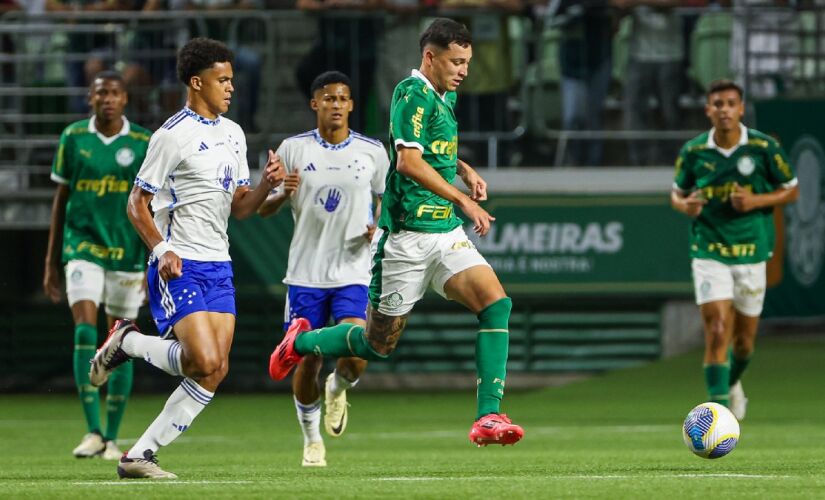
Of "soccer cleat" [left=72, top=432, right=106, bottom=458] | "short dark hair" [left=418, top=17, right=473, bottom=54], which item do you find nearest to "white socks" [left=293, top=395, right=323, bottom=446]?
"soccer cleat" [left=72, top=432, right=106, bottom=458]

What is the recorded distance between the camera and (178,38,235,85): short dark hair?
29.3ft

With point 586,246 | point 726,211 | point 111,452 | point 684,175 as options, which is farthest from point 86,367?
point 586,246

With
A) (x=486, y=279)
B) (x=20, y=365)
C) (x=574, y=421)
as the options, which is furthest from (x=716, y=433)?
(x=20, y=365)

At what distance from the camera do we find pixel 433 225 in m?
9.05

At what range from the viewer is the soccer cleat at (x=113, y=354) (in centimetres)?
917

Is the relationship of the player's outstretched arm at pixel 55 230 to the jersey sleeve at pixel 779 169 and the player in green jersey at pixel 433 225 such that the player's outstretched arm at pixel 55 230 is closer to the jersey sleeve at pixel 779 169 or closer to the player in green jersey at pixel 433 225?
the player in green jersey at pixel 433 225

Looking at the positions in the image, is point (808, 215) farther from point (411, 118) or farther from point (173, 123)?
point (173, 123)

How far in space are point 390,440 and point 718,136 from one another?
11.9ft

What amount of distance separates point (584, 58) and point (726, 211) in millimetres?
5455

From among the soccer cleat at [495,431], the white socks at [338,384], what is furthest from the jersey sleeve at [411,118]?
the white socks at [338,384]

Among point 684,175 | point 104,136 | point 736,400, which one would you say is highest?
point 104,136

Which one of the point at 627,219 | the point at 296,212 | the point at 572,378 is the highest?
the point at 296,212

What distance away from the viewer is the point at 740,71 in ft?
61.2

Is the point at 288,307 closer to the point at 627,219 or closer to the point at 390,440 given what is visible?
the point at 390,440
